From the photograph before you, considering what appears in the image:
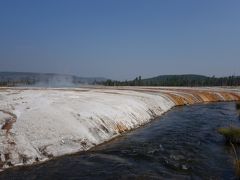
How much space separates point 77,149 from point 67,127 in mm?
2106

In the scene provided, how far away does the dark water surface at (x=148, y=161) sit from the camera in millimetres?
13336

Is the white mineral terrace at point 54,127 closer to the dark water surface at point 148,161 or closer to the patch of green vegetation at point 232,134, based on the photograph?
the dark water surface at point 148,161

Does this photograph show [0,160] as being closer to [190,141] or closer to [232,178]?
[232,178]

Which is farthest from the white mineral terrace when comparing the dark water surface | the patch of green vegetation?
the patch of green vegetation

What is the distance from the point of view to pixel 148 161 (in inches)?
600

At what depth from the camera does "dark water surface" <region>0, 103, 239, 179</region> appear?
13.3 meters

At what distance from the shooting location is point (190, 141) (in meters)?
19.8

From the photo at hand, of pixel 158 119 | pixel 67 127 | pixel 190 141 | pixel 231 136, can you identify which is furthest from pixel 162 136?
pixel 158 119

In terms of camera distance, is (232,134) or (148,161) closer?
(148,161)

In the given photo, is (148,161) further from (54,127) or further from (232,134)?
(232,134)

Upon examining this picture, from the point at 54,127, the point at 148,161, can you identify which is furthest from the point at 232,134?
the point at 54,127

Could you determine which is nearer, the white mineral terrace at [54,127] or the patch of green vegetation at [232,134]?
the white mineral terrace at [54,127]

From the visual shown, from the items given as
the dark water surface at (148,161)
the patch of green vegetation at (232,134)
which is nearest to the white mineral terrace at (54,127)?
the dark water surface at (148,161)

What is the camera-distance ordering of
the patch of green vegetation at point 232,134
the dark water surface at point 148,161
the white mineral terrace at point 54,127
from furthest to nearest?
the patch of green vegetation at point 232,134, the white mineral terrace at point 54,127, the dark water surface at point 148,161
